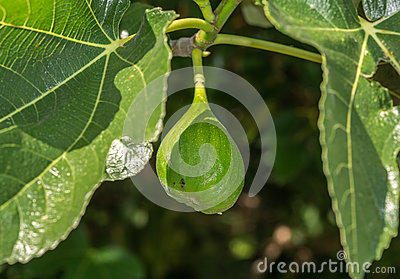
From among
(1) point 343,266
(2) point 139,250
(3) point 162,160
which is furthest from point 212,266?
(3) point 162,160

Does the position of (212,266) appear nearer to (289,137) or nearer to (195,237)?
(195,237)

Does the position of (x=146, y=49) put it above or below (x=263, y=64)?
below

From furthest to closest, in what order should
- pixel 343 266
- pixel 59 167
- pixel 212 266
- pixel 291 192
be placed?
pixel 212 266, pixel 291 192, pixel 343 266, pixel 59 167

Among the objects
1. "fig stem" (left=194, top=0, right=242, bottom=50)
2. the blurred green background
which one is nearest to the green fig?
"fig stem" (left=194, top=0, right=242, bottom=50)

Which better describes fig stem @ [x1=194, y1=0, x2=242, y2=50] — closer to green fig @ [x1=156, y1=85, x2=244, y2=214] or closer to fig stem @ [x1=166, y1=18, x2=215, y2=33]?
fig stem @ [x1=166, y1=18, x2=215, y2=33]

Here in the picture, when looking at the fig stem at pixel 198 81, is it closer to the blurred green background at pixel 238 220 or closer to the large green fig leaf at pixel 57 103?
the large green fig leaf at pixel 57 103

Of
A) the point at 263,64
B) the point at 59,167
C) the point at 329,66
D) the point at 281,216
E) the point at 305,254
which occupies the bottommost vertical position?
the point at 59,167

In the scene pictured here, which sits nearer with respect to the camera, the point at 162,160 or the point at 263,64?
the point at 162,160
